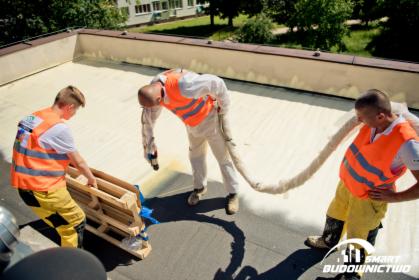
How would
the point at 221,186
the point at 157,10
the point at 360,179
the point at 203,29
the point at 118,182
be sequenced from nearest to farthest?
the point at 360,179 → the point at 118,182 → the point at 221,186 → the point at 203,29 → the point at 157,10

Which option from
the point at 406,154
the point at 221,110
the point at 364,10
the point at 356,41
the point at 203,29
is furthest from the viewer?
the point at 203,29

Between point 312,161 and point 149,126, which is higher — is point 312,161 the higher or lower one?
the lower one

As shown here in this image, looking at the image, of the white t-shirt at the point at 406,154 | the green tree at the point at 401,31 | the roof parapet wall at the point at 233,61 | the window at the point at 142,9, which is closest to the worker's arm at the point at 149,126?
the white t-shirt at the point at 406,154

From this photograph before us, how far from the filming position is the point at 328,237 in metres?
3.48

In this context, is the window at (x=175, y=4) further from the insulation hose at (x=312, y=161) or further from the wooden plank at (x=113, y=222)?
the wooden plank at (x=113, y=222)

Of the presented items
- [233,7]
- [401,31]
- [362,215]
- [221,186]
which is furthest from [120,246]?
[233,7]

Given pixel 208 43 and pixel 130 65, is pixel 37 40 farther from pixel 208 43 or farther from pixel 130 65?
pixel 208 43

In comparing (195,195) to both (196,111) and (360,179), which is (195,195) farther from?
(360,179)

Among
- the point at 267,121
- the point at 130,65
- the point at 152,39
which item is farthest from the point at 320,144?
the point at 130,65

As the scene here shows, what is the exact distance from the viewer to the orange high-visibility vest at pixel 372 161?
2418mm

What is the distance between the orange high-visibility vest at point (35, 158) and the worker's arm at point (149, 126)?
921 millimetres

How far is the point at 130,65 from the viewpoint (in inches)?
348

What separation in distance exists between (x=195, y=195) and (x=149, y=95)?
1672mm

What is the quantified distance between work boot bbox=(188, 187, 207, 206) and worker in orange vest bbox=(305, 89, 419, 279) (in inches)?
69.3
